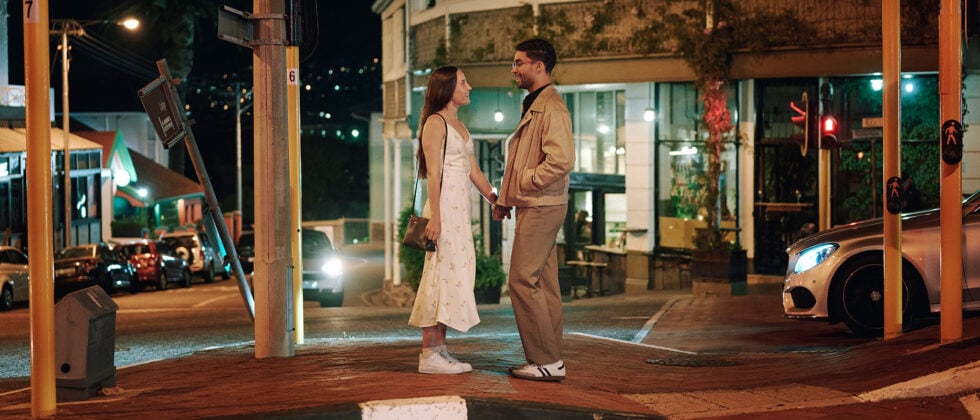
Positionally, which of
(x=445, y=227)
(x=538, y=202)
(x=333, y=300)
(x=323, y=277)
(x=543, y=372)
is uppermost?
(x=538, y=202)

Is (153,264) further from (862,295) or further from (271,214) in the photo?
(271,214)

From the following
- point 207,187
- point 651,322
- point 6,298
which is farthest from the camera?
point 6,298

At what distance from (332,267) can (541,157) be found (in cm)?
1835

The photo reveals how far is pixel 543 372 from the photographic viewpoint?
7.96m

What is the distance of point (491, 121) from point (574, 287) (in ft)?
15.3

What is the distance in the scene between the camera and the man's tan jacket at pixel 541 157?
775cm

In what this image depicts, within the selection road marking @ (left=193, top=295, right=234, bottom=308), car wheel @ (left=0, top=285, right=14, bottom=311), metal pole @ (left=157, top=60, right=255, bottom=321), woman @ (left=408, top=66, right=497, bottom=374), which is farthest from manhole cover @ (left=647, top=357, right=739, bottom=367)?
car wheel @ (left=0, top=285, right=14, bottom=311)

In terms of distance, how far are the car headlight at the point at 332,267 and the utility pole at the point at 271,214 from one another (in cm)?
1637

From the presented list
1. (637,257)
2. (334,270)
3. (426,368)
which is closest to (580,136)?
(637,257)

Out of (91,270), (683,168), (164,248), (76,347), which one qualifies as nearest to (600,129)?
(683,168)

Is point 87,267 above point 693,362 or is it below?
below

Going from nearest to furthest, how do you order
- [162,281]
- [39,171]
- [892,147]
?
[39,171], [892,147], [162,281]

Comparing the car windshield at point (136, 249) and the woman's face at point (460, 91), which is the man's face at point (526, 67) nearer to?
the woman's face at point (460, 91)

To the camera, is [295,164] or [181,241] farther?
[181,241]
